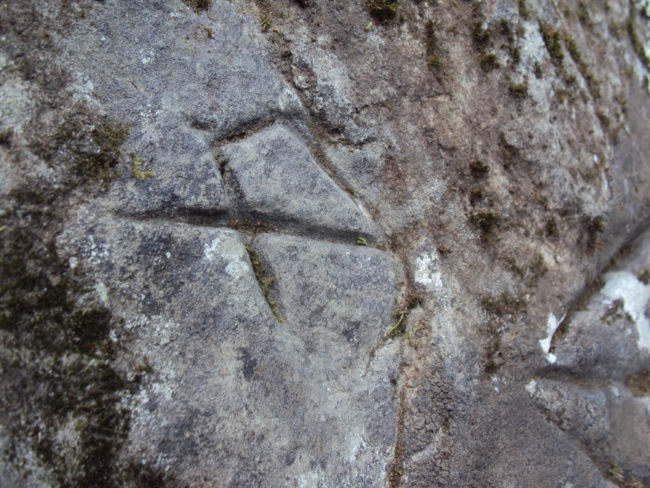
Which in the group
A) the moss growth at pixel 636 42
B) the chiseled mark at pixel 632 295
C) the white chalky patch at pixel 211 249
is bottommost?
the chiseled mark at pixel 632 295

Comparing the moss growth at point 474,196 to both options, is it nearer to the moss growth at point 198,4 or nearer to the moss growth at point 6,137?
the moss growth at point 198,4

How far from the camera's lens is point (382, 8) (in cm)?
244

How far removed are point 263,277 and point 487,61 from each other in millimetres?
1527

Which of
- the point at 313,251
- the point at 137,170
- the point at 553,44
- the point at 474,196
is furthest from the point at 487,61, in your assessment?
the point at 137,170

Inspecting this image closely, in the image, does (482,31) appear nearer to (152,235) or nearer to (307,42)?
(307,42)

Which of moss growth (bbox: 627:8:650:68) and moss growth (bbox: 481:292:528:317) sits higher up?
moss growth (bbox: 627:8:650:68)

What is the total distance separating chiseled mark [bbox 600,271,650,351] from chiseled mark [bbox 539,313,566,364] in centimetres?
50

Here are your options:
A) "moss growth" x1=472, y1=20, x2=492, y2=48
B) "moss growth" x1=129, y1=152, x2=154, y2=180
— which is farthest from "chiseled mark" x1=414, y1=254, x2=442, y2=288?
"moss growth" x1=129, y1=152, x2=154, y2=180

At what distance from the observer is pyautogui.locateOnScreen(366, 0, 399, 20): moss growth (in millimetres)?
2436

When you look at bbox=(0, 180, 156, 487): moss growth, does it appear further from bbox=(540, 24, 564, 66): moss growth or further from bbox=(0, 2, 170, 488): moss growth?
bbox=(540, 24, 564, 66): moss growth

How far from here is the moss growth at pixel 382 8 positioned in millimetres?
2436

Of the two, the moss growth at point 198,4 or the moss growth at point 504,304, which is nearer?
the moss growth at point 198,4

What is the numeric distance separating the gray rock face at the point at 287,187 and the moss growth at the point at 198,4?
1.86ft

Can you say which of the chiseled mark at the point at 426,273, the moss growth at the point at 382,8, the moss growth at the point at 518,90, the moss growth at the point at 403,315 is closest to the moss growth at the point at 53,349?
the moss growth at the point at 403,315
